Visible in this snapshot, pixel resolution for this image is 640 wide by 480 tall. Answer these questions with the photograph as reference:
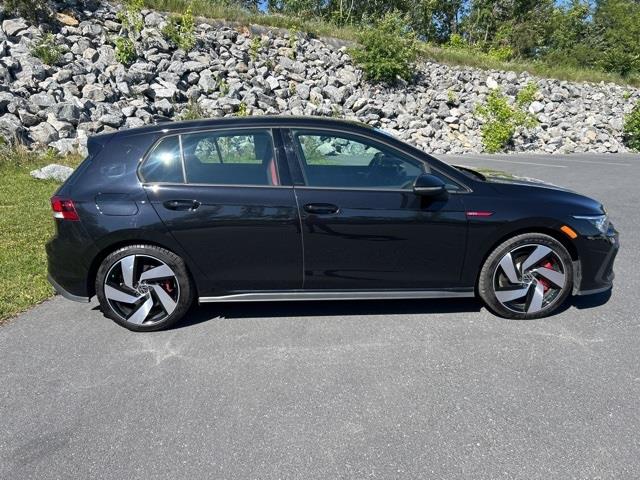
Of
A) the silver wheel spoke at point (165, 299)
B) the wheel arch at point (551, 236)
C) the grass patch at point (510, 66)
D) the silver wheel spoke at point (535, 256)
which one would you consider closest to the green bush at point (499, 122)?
the grass patch at point (510, 66)

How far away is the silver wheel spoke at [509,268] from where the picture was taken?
3.57m

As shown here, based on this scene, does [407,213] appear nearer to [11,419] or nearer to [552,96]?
[11,419]

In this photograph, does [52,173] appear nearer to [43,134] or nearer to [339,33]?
[43,134]

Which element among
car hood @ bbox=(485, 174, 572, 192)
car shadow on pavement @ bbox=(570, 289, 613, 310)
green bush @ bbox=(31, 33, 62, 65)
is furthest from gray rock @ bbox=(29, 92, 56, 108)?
car shadow on pavement @ bbox=(570, 289, 613, 310)

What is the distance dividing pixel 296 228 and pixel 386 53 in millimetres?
18301

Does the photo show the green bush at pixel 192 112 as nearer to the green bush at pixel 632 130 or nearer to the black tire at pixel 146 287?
the black tire at pixel 146 287

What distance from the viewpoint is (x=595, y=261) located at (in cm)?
359

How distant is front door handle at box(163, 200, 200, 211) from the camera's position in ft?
11.1

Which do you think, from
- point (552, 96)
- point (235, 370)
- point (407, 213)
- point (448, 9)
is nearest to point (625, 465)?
point (407, 213)

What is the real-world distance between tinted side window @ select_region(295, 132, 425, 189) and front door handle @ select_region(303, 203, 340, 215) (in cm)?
18

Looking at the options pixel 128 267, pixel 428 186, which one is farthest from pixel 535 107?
pixel 128 267

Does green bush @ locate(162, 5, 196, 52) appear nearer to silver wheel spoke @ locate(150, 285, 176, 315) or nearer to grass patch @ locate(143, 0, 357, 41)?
grass patch @ locate(143, 0, 357, 41)

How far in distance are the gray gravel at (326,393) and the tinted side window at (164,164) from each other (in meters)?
1.26

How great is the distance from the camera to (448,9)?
41.2 meters
